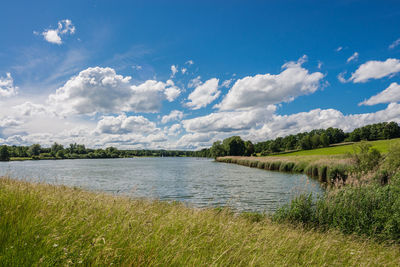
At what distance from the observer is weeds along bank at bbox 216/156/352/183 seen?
2569 centimetres

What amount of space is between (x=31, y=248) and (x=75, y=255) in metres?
0.54

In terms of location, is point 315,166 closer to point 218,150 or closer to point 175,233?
point 175,233

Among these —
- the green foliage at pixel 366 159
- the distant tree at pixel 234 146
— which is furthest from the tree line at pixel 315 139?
the green foliage at pixel 366 159

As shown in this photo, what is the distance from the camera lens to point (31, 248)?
2779mm

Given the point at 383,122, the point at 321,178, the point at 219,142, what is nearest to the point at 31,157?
the point at 219,142

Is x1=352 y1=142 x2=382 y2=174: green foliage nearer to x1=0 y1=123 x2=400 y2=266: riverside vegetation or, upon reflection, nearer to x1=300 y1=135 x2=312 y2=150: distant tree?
x1=0 y1=123 x2=400 y2=266: riverside vegetation

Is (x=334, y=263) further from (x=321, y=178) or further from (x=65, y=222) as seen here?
(x=321, y=178)

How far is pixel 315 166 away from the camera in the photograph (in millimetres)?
33031

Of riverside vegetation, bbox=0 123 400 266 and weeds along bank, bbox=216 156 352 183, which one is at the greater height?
riverside vegetation, bbox=0 123 400 266

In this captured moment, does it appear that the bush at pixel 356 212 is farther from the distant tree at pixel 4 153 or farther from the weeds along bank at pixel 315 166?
the distant tree at pixel 4 153

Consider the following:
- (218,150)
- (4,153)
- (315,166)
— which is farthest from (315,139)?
(4,153)

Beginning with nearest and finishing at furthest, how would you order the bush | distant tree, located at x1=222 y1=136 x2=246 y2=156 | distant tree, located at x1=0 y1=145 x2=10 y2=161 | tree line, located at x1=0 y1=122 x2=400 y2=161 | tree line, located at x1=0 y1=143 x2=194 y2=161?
1. the bush
2. tree line, located at x1=0 y1=122 x2=400 y2=161
3. distant tree, located at x1=0 y1=145 x2=10 y2=161
4. distant tree, located at x1=222 y1=136 x2=246 y2=156
5. tree line, located at x1=0 y1=143 x2=194 y2=161

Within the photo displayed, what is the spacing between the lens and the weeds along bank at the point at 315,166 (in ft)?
84.3

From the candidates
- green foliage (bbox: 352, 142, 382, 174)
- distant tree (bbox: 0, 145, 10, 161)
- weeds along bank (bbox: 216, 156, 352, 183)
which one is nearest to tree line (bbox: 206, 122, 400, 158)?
weeds along bank (bbox: 216, 156, 352, 183)
